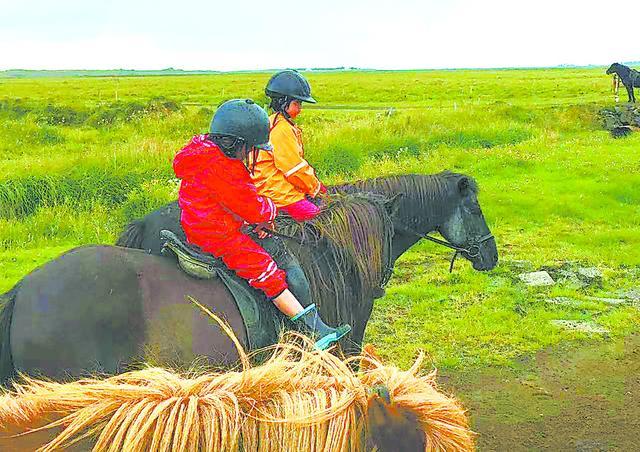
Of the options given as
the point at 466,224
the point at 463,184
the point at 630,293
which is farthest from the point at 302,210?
the point at 630,293

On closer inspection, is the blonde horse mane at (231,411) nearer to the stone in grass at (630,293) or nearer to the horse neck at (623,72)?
the stone in grass at (630,293)

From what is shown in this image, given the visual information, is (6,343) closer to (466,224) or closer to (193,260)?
(193,260)

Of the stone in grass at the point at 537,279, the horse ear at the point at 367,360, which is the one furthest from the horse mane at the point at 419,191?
the stone in grass at the point at 537,279

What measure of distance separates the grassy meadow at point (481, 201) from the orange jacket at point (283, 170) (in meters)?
2.58

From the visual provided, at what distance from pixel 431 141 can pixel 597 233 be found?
21.0ft

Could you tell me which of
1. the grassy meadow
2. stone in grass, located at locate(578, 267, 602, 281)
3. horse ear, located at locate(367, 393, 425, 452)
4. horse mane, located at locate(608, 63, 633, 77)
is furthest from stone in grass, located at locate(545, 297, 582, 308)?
horse mane, located at locate(608, 63, 633, 77)

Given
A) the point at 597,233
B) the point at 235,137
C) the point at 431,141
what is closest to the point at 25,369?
the point at 235,137

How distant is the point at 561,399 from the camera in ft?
18.8

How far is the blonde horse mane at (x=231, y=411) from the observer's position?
1.42 m

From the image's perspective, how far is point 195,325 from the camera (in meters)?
3.26

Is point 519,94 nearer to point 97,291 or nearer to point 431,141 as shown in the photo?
point 431,141

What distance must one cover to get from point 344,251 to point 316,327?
695 mm

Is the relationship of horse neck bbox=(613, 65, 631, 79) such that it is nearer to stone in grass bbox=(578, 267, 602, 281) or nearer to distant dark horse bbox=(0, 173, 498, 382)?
stone in grass bbox=(578, 267, 602, 281)

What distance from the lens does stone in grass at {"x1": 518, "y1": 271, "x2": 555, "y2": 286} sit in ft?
28.3
